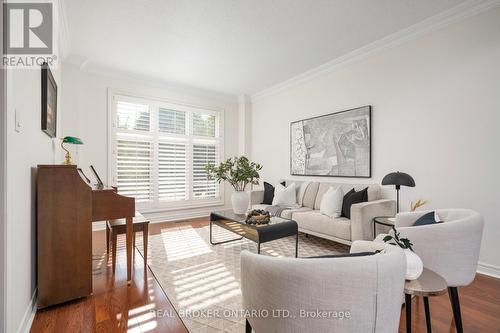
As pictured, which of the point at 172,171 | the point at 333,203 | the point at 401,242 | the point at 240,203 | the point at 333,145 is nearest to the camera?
the point at 401,242

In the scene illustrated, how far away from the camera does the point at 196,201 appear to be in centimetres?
518

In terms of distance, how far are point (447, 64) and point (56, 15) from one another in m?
4.32

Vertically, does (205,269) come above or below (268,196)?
below

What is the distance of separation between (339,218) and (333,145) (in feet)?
4.20

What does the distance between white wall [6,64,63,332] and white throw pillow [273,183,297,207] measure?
308cm

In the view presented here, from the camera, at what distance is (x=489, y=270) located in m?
2.43

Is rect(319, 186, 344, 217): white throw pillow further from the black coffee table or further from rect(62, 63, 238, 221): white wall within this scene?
rect(62, 63, 238, 221): white wall

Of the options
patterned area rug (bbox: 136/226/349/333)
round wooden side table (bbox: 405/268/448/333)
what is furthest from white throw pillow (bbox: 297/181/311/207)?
round wooden side table (bbox: 405/268/448/333)

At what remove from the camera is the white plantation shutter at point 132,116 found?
434 centimetres

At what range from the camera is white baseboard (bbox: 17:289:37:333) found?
1.52 metres

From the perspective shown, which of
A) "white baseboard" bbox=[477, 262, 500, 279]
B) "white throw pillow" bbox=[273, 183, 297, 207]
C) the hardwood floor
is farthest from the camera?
"white throw pillow" bbox=[273, 183, 297, 207]

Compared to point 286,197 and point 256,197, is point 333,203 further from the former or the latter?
point 256,197

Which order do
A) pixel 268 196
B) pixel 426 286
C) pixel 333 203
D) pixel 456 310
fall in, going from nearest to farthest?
pixel 426 286 → pixel 456 310 → pixel 333 203 → pixel 268 196

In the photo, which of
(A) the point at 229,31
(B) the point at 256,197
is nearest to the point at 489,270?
(B) the point at 256,197
